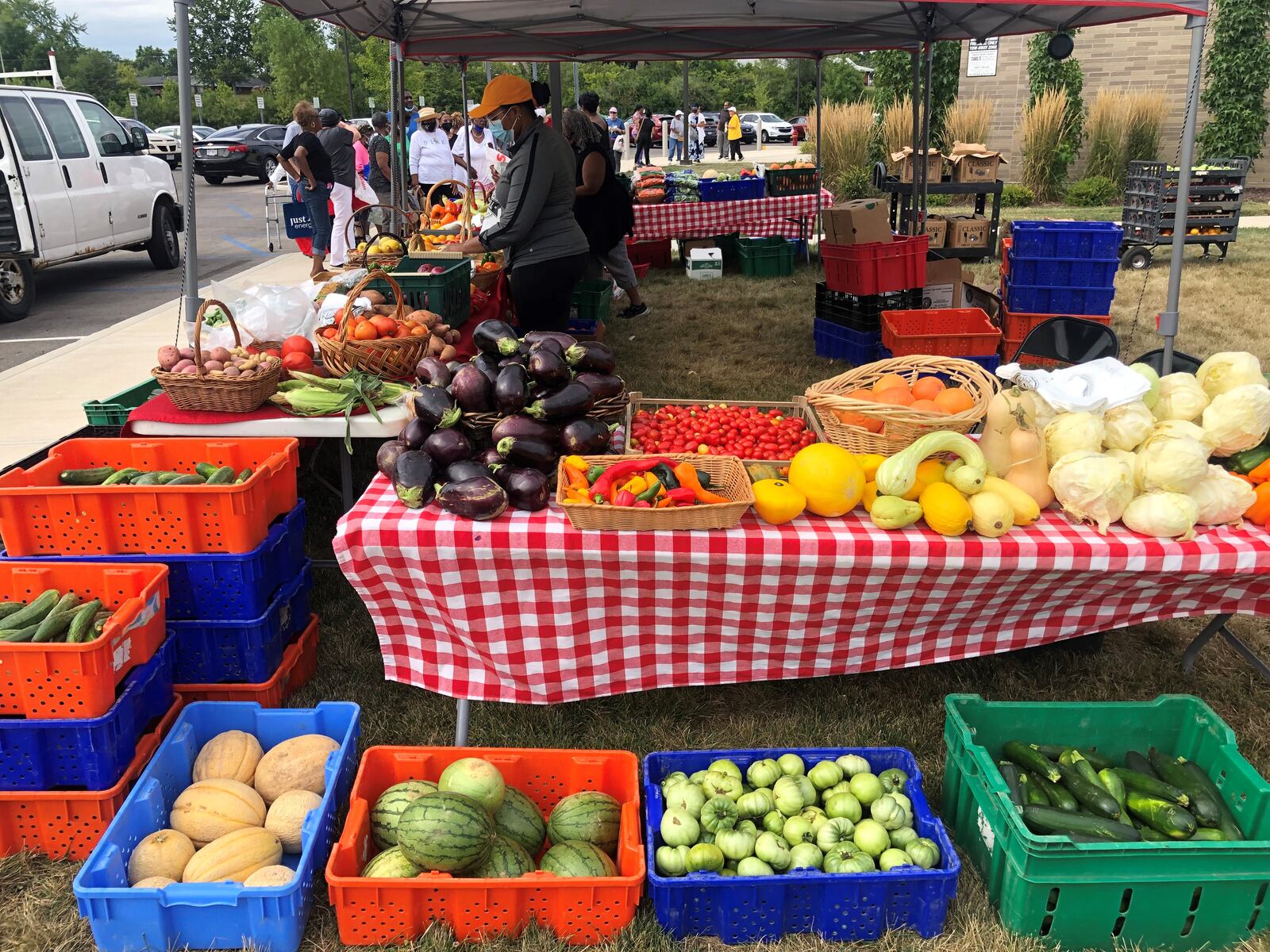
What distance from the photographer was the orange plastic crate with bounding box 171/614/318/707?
10.3 ft

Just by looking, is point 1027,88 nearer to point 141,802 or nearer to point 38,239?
point 38,239

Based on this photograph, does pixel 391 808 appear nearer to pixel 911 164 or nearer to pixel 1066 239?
pixel 1066 239

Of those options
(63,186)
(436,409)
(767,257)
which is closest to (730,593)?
(436,409)

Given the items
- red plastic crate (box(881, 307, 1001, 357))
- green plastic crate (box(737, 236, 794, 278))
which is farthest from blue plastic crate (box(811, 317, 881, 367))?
green plastic crate (box(737, 236, 794, 278))

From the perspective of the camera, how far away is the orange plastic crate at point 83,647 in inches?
98.4

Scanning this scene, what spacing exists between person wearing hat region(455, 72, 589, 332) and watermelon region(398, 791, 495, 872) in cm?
350

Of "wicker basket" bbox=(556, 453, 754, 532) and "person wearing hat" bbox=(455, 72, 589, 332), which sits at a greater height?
"person wearing hat" bbox=(455, 72, 589, 332)

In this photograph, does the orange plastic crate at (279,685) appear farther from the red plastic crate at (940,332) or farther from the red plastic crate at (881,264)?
the red plastic crate at (881,264)

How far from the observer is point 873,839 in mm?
2443

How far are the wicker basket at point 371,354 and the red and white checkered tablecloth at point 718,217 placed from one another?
8099mm

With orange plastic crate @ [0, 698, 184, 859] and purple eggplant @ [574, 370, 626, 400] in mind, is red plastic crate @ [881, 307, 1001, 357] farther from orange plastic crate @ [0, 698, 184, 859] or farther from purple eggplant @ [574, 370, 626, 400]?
orange plastic crate @ [0, 698, 184, 859]

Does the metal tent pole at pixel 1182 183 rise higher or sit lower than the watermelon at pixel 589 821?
higher

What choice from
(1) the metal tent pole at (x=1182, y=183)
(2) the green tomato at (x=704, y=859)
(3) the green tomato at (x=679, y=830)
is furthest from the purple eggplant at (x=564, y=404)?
(1) the metal tent pole at (x=1182, y=183)

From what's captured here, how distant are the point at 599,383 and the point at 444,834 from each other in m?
1.59
